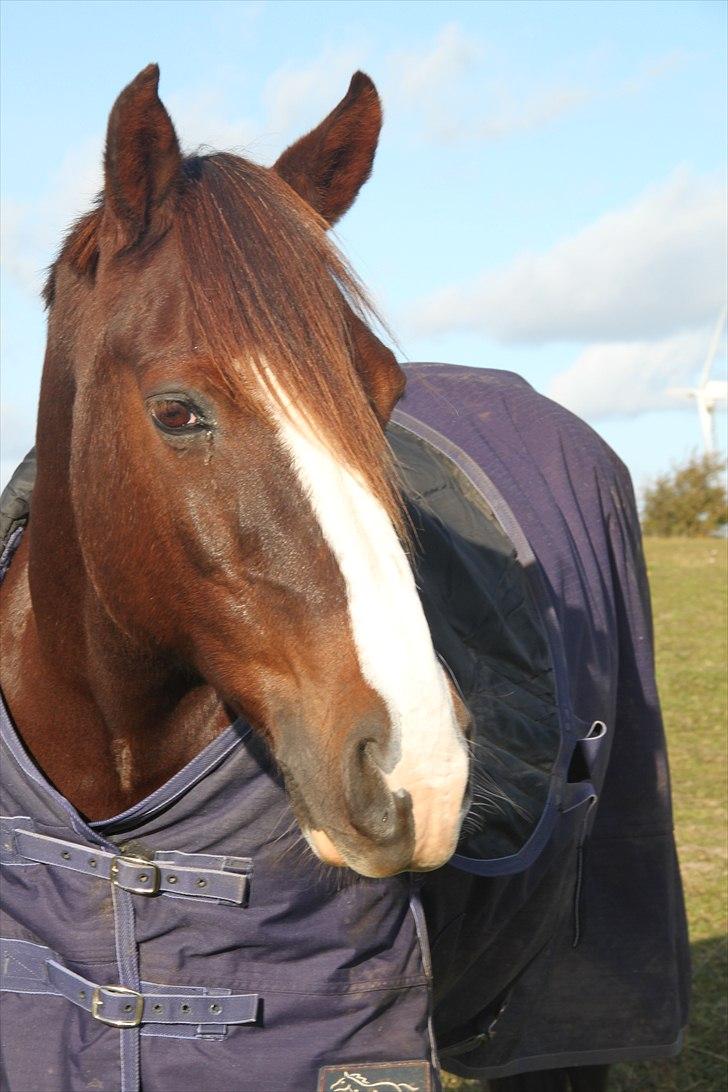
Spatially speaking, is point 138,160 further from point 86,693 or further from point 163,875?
point 163,875

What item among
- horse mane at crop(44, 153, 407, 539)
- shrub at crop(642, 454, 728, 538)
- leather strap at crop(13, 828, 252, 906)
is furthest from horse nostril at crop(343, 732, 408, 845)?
shrub at crop(642, 454, 728, 538)

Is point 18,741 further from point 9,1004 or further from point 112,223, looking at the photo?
point 112,223

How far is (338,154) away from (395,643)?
982 mm

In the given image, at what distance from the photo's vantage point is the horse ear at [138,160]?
1.75 m

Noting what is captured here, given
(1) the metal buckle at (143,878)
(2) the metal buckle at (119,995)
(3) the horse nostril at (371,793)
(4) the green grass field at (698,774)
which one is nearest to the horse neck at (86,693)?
(1) the metal buckle at (143,878)

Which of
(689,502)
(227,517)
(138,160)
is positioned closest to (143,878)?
(227,517)

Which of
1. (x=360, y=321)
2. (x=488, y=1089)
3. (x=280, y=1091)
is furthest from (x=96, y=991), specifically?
(x=488, y=1089)

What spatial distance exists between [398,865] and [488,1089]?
197cm

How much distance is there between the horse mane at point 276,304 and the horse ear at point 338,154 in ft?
0.69

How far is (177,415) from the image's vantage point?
1655 millimetres

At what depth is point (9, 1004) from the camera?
2.05 m

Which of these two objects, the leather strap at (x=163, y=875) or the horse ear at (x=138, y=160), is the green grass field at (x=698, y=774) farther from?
the horse ear at (x=138, y=160)

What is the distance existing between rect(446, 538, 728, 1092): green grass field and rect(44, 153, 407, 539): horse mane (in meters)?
2.81

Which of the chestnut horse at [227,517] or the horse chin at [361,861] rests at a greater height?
the chestnut horse at [227,517]
